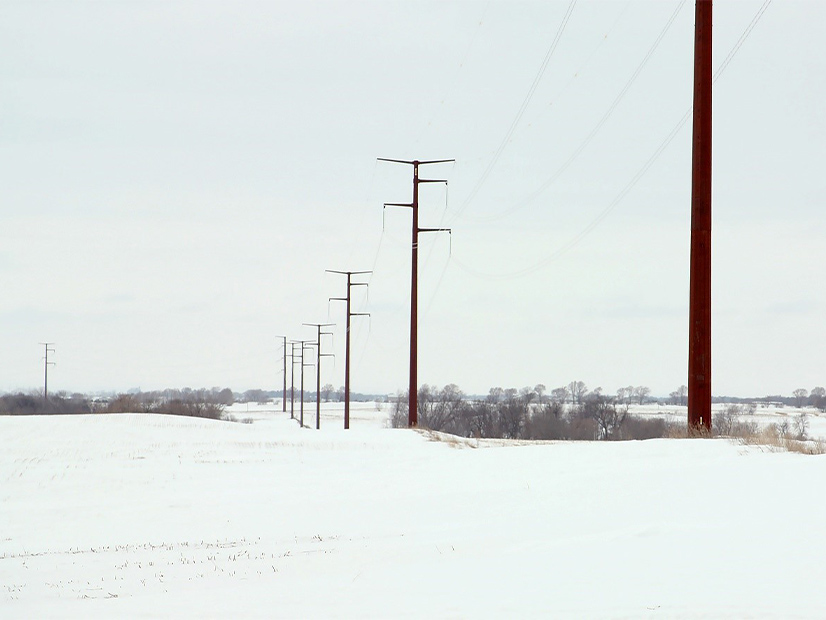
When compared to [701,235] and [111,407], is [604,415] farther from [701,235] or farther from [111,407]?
[701,235]

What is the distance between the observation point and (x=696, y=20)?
2048 cm

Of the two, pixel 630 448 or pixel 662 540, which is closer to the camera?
pixel 662 540

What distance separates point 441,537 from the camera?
1229 cm

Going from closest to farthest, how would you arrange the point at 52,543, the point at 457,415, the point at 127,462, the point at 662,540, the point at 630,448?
the point at 662,540
the point at 52,543
the point at 630,448
the point at 127,462
the point at 457,415

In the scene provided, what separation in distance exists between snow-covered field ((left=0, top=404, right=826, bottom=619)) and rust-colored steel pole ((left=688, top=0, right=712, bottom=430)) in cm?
133

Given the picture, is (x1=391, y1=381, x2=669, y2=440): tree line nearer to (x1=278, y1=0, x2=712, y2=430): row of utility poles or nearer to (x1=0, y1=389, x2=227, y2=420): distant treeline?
(x1=0, y1=389, x2=227, y2=420): distant treeline

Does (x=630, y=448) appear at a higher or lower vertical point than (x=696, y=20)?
lower

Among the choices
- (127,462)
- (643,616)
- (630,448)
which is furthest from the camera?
(127,462)

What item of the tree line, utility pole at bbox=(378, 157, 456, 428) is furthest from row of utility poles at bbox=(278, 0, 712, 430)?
the tree line

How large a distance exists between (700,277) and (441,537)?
918 centimetres

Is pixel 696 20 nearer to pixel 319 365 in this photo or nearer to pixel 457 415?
pixel 319 365

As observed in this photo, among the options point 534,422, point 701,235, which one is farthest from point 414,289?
point 534,422

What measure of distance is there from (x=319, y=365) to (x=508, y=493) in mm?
71471

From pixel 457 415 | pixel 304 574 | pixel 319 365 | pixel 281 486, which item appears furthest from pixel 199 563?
pixel 457 415
